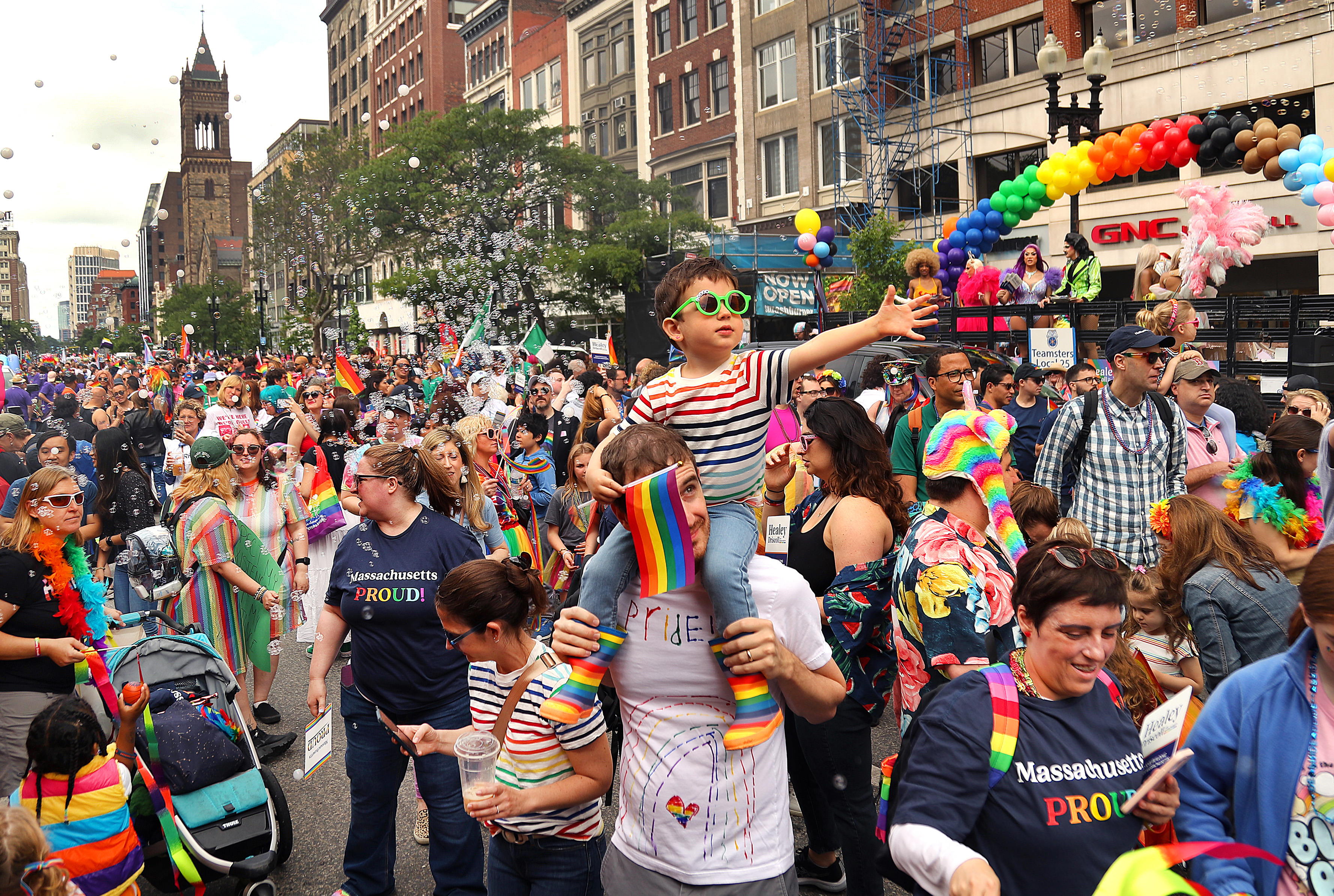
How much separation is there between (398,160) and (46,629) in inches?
1399

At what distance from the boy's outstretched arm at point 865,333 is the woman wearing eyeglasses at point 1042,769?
74cm

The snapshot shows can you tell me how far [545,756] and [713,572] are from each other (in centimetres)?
88

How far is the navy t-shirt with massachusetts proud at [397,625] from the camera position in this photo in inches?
159

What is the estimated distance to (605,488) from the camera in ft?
7.66

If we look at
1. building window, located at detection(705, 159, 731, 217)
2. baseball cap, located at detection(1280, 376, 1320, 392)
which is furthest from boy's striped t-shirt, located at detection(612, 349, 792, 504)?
building window, located at detection(705, 159, 731, 217)

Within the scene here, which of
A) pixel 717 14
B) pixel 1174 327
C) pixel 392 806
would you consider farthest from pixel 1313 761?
pixel 717 14

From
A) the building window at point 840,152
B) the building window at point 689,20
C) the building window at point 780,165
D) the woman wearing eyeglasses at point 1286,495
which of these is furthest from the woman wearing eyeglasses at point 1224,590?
the building window at point 689,20

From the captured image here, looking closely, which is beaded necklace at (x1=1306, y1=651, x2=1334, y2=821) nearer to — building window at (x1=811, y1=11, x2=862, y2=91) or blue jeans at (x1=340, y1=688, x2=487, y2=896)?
blue jeans at (x1=340, y1=688, x2=487, y2=896)

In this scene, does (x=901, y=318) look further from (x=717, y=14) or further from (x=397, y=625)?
(x=717, y=14)

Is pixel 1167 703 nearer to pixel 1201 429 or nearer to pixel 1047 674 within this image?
pixel 1047 674

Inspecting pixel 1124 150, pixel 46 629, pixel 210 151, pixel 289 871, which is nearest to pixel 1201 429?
pixel 289 871

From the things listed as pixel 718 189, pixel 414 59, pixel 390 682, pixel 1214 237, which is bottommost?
pixel 390 682

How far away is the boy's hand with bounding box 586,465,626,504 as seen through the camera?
91.9 inches

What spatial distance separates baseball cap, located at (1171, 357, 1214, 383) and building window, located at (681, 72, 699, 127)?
3380 centimetres
